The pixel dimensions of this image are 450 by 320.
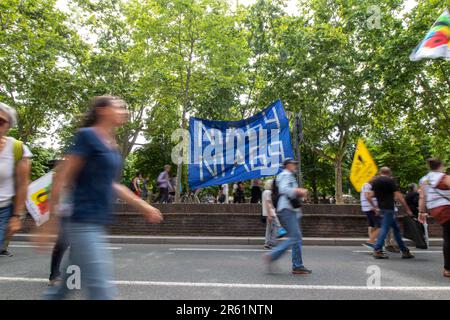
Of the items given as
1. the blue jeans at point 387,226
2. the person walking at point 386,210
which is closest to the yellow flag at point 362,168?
the person walking at point 386,210

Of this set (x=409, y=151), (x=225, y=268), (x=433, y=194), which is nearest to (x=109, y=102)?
(x=225, y=268)

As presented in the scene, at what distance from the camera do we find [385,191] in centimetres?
763

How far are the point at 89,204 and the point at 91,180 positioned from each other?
6.4 inches

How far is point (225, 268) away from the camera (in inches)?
254

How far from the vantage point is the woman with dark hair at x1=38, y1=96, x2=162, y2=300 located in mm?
2428

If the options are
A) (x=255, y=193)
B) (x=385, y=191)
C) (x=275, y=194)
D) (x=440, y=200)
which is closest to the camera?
(x=440, y=200)

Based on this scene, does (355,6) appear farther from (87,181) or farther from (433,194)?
(87,181)

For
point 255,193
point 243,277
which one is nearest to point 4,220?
point 243,277

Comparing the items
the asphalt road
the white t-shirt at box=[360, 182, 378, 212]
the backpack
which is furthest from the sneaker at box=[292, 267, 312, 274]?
the white t-shirt at box=[360, 182, 378, 212]

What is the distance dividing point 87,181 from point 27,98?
1873 centimetres

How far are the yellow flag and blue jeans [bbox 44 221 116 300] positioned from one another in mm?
7286

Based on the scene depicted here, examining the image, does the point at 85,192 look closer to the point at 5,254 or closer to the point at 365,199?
the point at 5,254

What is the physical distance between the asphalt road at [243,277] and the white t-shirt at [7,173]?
67.2 inches

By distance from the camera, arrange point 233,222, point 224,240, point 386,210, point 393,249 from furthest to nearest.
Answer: point 233,222 → point 224,240 → point 393,249 → point 386,210
